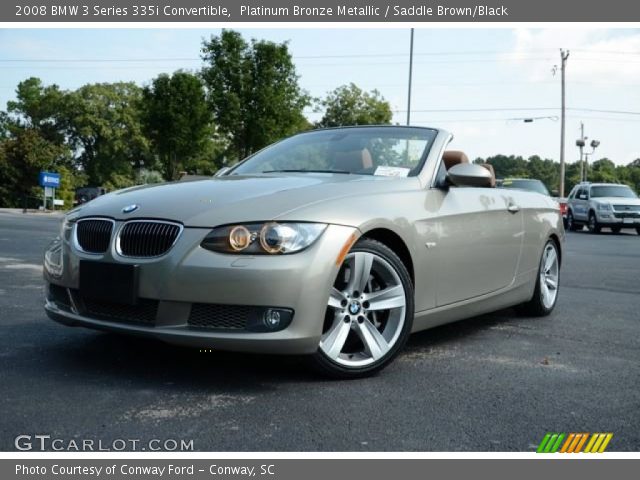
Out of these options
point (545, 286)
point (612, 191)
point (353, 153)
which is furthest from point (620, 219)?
point (353, 153)

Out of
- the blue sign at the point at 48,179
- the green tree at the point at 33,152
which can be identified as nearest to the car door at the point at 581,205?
the blue sign at the point at 48,179

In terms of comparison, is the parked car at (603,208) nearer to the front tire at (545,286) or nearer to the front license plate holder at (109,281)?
the front tire at (545,286)

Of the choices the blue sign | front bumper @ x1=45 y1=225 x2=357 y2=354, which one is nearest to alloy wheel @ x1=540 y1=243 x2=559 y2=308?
front bumper @ x1=45 y1=225 x2=357 y2=354

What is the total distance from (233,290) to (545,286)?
3502 mm

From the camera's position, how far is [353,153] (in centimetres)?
472

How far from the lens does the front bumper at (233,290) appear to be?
3.32m

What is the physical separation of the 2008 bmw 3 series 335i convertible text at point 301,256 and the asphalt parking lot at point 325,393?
0.25m

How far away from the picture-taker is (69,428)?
9.34 ft

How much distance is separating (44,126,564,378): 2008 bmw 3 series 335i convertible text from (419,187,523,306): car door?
0.04ft

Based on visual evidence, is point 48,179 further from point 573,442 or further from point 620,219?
point 573,442

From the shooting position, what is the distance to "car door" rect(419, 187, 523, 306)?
4.26 metres

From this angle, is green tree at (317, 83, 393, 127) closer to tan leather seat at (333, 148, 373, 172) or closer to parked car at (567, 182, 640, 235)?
parked car at (567, 182, 640, 235)
